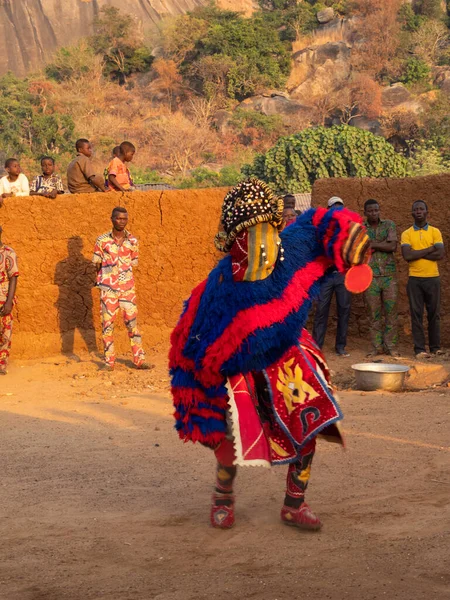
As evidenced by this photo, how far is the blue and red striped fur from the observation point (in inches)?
179

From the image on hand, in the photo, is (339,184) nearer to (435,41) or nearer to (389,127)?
Result: (389,127)

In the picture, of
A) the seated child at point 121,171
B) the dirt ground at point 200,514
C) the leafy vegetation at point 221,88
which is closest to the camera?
the dirt ground at point 200,514

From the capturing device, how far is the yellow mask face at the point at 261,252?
15.0 feet

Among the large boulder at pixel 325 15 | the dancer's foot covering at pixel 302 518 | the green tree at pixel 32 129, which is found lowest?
the dancer's foot covering at pixel 302 518

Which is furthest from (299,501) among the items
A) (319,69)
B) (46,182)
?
(319,69)

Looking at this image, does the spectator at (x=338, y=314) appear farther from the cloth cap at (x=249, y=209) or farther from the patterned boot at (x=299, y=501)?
the cloth cap at (x=249, y=209)

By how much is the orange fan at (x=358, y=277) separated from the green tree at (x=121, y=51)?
51.5 m

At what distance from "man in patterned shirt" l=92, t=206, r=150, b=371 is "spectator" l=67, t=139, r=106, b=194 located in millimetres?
1642

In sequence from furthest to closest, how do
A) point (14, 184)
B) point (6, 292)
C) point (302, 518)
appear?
point (14, 184)
point (6, 292)
point (302, 518)

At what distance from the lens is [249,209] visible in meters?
4.62

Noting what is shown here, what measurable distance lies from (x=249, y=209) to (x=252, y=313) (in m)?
0.54

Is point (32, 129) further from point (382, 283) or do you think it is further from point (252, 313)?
point (252, 313)

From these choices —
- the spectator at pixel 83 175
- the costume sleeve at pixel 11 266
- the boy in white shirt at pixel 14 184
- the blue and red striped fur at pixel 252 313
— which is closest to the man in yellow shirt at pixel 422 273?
the spectator at pixel 83 175

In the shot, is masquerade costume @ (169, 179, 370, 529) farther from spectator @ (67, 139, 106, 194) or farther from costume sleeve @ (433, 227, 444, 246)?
spectator @ (67, 139, 106, 194)
